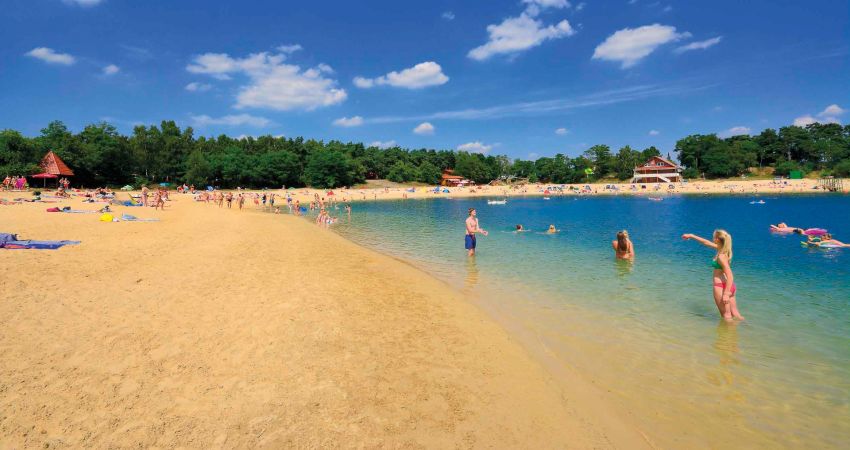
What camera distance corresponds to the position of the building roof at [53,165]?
5162cm

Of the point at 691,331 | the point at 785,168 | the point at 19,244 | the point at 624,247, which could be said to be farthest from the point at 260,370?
the point at 785,168

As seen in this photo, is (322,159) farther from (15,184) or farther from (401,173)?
(15,184)

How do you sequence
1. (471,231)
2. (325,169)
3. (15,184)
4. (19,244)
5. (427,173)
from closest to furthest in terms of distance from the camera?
1. (19,244)
2. (471,231)
3. (15,184)
4. (325,169)
5. (427,173)

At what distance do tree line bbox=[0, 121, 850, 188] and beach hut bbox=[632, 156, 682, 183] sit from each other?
4364 mm

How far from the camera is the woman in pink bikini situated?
7.55 metres

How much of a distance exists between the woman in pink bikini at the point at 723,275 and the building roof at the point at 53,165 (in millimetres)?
69321

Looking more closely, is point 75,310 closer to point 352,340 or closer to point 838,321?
point 352,340

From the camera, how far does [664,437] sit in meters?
4.38

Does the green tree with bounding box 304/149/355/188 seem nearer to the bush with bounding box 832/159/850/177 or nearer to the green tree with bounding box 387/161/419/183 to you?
the green tree with bounding box 387/161/419/183

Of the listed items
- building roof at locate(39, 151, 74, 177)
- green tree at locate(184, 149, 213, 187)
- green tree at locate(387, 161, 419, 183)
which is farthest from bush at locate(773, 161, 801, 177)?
building roof at locate(39, 151, 74, 177)

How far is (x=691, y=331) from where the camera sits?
757 cm

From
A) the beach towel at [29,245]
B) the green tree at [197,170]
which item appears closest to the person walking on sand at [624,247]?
the beach towel at [29,245]

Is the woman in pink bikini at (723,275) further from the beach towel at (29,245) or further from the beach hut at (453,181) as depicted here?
the beach hut at (453,181)

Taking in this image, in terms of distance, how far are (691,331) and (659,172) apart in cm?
10564
